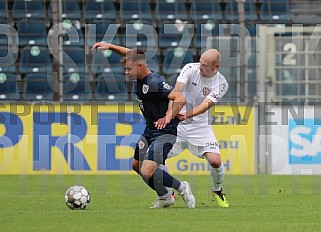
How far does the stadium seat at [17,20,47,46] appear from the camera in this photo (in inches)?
831

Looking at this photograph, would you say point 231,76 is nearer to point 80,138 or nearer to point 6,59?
point 80,138

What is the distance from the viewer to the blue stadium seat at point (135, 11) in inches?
862

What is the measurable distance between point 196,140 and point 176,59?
31.2ft

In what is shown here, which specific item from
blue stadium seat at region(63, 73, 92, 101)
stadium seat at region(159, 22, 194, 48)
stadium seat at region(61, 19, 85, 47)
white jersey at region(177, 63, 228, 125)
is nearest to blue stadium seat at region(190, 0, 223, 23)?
stadium seat at region(159, 22, 194, 48)

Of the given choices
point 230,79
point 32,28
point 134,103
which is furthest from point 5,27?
point 230,79

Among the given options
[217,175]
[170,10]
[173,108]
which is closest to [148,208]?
[217,175]

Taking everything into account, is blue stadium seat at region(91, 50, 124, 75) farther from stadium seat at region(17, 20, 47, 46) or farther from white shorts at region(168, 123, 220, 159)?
white shorts at region(168, 123, 220, 159)

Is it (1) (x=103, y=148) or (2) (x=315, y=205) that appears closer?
(2) (x=315, y=205)

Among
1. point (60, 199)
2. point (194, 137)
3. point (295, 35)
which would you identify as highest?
point (295, 35)

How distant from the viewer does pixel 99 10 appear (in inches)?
863

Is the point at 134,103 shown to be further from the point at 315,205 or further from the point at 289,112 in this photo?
the point at 315,205

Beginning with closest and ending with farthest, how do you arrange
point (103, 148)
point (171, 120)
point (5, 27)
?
point (171, 120) < point (103, 148) < point (5, 27)

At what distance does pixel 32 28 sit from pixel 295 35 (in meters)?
6.21

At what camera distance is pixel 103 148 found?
18.9 m
